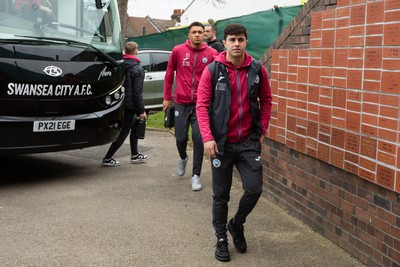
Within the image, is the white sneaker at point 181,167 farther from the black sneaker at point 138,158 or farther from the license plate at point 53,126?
the license plate at point 53,126

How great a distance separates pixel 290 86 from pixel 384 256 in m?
2.00

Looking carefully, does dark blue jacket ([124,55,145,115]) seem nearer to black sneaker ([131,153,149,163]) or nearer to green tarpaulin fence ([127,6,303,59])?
black sneaker ([131,153,149,163])

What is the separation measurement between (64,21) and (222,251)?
3.93 metres

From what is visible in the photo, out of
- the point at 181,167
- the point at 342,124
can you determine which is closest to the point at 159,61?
the point at 181,167

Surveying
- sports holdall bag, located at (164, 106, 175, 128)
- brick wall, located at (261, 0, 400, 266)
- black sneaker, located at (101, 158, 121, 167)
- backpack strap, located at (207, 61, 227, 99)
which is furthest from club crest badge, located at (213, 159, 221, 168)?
black sneaker, located at (101, 158, 121, 167)

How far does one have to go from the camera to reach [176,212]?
5410 mm

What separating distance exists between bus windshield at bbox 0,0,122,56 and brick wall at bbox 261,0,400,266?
8.43ft

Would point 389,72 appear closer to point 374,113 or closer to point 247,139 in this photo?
point 374,113

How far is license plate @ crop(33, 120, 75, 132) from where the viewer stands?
20.1ft

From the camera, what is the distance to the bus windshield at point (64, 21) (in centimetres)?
618

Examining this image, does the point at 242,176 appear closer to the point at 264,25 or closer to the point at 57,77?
the point at 57,77

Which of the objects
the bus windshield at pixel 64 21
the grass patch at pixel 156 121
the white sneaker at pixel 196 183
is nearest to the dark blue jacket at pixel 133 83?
the bus windshield at pixel 64 21

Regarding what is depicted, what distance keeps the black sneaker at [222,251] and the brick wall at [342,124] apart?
958mm

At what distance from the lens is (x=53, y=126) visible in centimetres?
625
